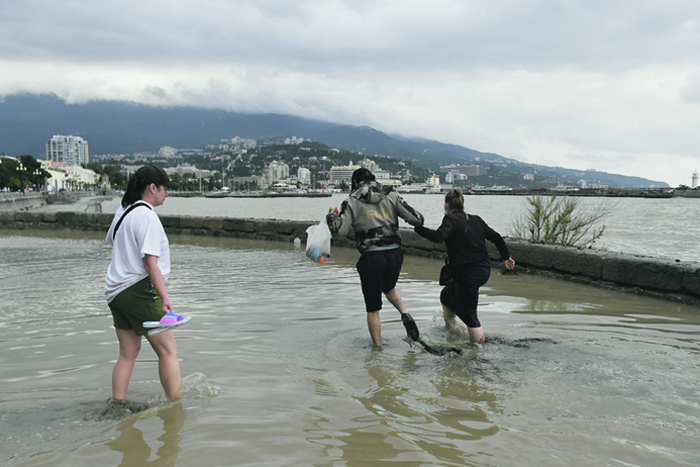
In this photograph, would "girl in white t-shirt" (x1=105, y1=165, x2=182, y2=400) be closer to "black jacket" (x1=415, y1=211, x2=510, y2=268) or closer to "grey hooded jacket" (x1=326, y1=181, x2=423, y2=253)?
"grey hooded jacket" (x1=326, y1=181, x2=423, y2=253)

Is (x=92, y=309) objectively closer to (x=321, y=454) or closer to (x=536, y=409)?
(x=321, y=454)

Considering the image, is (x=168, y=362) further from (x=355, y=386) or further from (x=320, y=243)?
(x=320, y=243)

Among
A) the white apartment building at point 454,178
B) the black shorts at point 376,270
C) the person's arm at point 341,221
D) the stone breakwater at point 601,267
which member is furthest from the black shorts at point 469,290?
the white apartment building at point 454,178

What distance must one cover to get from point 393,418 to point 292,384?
996 mm

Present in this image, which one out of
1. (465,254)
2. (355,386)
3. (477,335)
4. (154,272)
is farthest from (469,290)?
(154,272)

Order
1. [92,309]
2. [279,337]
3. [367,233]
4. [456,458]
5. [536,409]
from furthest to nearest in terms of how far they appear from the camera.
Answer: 1. [92,309]
2. [279,337]
3. [367,233]
4. [536,409]
5. [456,458]

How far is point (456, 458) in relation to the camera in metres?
3.12

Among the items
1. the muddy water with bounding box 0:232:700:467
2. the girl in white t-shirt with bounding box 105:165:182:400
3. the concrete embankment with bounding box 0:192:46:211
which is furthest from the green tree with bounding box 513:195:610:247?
the concrete embankment with bounding box 0:192:46:211

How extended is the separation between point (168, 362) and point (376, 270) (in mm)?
2124

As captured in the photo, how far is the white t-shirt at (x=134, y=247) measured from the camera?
335 cm

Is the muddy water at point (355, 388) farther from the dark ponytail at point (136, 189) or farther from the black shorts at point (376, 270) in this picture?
the dark ponytail at point (136, 189)

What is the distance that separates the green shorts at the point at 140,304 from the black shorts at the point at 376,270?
2.10 m

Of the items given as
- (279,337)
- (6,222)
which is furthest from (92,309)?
(6,222)

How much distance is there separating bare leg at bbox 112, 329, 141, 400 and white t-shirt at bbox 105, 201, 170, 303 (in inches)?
11.6
